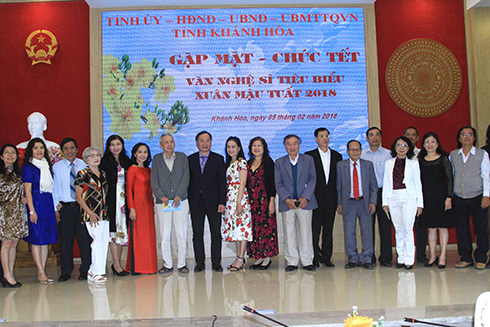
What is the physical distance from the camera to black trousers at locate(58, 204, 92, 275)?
17.0 ft

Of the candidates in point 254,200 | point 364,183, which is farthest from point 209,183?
point 364,183

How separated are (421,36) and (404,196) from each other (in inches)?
119

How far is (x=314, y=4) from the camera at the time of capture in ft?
22.8

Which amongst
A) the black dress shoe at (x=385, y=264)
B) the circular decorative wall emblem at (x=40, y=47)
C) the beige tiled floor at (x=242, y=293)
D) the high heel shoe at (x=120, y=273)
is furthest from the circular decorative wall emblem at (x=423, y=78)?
the circular decorative wall emblem at (x=40, y=47)

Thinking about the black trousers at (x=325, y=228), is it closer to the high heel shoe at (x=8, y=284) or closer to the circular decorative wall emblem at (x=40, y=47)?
the high heel shoe at (x=8, y=284)

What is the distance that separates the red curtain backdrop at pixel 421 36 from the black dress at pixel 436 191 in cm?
163

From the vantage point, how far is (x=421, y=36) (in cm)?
700

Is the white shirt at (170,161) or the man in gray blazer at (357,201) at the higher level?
the white shirt at (170,161)

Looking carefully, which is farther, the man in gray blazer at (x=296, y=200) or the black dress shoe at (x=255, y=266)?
the black dress shoe at (x=255, y=266)

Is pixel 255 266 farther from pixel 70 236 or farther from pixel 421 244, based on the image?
pixel 70 236

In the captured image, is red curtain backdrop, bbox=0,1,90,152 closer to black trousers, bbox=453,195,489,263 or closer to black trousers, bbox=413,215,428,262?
black trousers, bbox=413,215,428,262

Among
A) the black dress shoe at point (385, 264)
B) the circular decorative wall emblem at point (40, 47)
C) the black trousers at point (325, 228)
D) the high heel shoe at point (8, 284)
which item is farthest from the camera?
the circular decorative wall emblem at point (40, 47)

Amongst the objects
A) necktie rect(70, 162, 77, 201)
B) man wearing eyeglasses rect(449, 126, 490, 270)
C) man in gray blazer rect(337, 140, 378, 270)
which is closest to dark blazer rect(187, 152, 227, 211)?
necktie rect(70, 162, 77, 201)

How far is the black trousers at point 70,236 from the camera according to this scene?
5.17 metres
